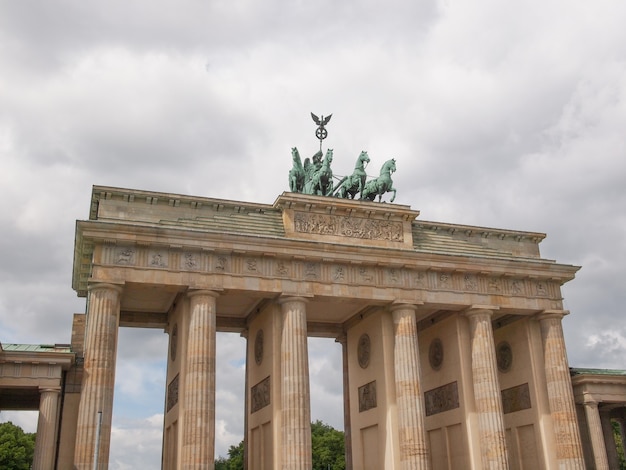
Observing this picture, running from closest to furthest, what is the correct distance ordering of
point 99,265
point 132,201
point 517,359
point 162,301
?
point 99,265, point 132,201, point 162,301, point 517,359

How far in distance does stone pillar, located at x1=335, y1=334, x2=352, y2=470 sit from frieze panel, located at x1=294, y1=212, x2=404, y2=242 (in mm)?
8467

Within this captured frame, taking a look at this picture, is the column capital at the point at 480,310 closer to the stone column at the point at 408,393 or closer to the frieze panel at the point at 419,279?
the frieze panel at the point at 419,279

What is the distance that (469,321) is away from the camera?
36062 millimetres

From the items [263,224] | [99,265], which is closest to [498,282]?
[263,224]

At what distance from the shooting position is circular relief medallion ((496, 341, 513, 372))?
38875 mm

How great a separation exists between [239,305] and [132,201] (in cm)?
802

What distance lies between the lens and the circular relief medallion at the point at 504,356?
38.9 metres

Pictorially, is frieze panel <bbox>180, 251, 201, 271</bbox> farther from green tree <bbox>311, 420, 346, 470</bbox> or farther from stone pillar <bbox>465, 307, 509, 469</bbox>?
green tree <bbox>311, 420, 346, 470</bbox>

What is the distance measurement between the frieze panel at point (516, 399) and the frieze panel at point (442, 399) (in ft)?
13.4

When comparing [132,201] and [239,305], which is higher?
[132,201]

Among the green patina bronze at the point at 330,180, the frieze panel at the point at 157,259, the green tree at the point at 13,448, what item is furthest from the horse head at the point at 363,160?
the green tree at the point at 13,448

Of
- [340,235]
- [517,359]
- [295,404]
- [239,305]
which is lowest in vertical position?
[295,404]

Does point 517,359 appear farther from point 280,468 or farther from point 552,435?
point 280,468

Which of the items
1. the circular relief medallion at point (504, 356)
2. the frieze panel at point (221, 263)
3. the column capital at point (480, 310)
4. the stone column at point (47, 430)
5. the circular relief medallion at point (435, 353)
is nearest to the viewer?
the stone column at point (47, 430)
